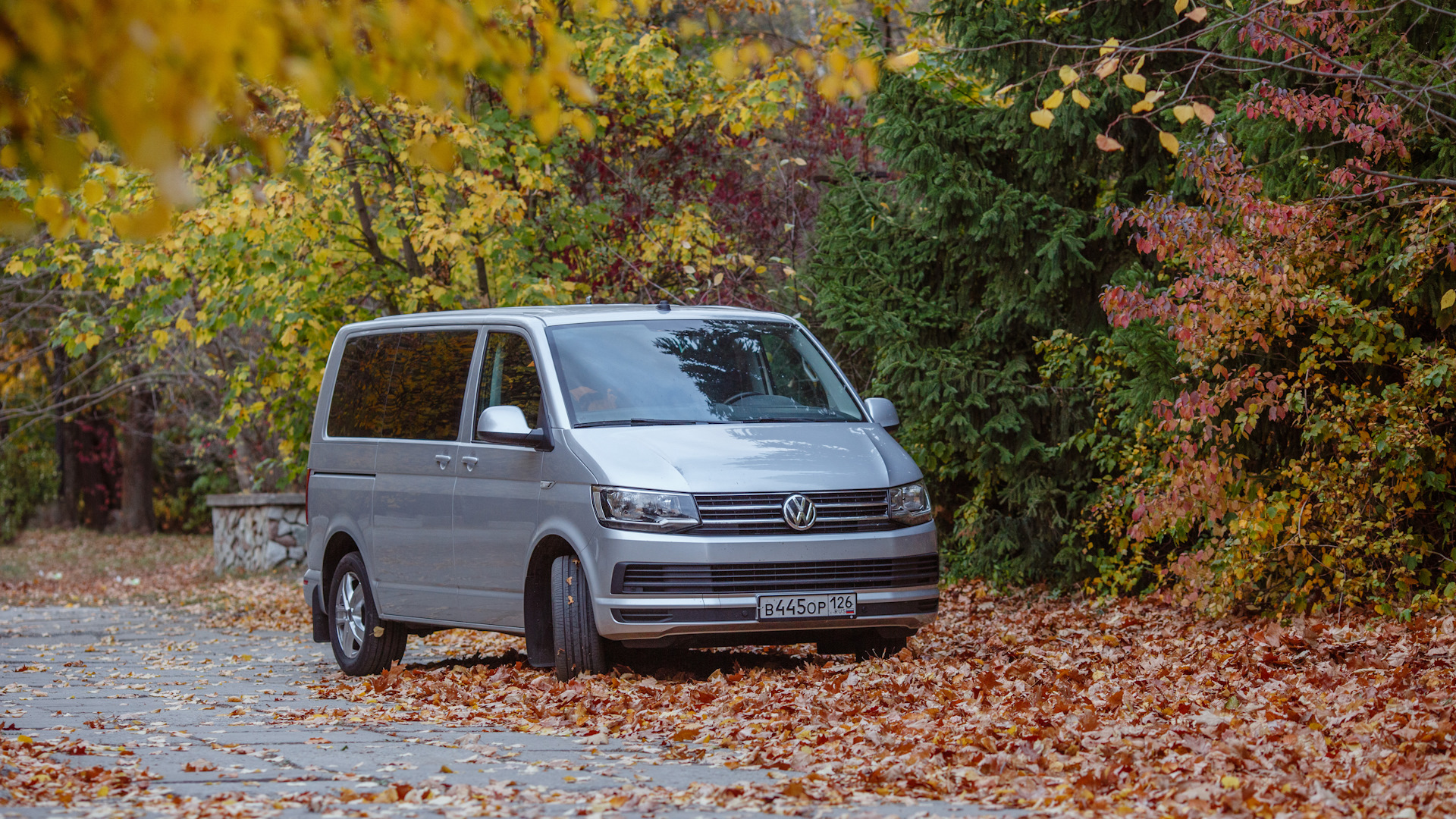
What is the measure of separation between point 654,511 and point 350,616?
2.97 m

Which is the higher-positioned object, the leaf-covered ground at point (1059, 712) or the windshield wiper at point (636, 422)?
the windshield wiper at point (636, 422)

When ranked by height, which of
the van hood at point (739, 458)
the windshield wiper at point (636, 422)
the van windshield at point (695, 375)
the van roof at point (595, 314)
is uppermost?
the van roof at point (595, 314)

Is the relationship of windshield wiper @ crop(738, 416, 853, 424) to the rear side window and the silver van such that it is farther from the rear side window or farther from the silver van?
the rear side window

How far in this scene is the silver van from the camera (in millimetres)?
8148

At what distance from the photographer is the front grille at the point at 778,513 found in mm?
8141

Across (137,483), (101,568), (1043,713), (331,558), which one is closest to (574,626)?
(1043,713)

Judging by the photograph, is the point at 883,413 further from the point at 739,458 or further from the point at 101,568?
the point at 101,568

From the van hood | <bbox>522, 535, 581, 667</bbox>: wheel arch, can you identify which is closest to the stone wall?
<bbox>522, 535, 581, 667</bbox>: wheel arch

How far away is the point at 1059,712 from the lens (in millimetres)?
7043

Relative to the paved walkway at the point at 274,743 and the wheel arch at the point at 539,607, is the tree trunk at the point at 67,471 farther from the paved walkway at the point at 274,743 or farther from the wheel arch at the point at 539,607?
the wheel arch at the point at 539,607

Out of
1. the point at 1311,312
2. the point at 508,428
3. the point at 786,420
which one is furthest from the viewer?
the point at 1311,312

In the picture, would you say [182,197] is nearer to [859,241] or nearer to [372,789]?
[372,789]

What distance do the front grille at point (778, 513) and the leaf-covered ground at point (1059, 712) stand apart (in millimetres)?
745

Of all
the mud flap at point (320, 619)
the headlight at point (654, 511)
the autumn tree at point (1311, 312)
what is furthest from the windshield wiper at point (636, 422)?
the mud flap at point (320, 619)
